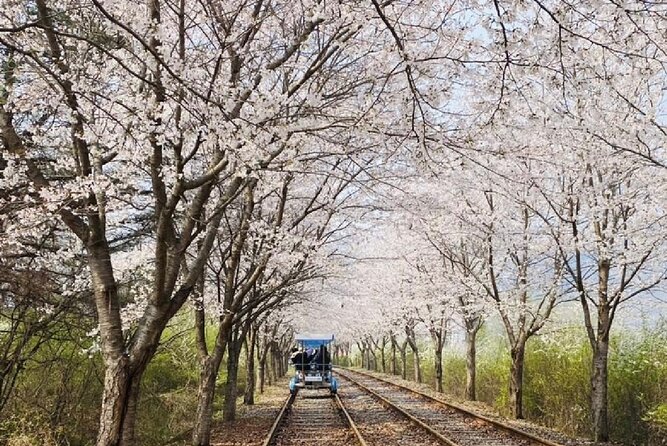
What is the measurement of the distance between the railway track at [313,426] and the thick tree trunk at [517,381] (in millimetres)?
4582

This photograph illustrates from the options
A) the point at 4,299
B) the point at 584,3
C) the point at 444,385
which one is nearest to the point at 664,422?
the point at 584,3

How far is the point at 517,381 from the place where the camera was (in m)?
18.3

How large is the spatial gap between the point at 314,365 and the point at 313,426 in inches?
443

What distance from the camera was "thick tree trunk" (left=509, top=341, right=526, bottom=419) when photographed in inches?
710

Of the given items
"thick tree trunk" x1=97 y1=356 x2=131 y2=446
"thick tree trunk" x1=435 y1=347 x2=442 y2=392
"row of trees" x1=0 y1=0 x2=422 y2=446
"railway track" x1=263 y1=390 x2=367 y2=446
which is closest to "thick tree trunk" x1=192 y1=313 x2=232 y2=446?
"railway track" x1=263 y1=390 x2=367 y2=446

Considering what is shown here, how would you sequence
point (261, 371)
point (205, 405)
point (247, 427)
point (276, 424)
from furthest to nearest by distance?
1. point (261, 371)
2. point (247, 427)
3. point (276, 424)
4. point (205, 405)

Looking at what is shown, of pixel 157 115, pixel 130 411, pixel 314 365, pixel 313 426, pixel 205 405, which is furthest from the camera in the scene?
pixel 314 365

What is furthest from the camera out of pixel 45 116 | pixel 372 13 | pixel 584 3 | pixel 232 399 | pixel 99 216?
pixel 232 399

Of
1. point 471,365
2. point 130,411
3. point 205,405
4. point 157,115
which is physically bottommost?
point 205,405

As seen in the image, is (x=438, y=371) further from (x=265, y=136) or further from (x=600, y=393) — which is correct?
(x=265, y=136)

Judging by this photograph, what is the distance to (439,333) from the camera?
30.8m

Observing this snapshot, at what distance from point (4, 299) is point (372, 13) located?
7153 millimetres

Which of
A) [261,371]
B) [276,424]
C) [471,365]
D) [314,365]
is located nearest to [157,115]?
[276,424]

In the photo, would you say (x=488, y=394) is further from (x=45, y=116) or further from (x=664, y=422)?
(x=45, y=116)
